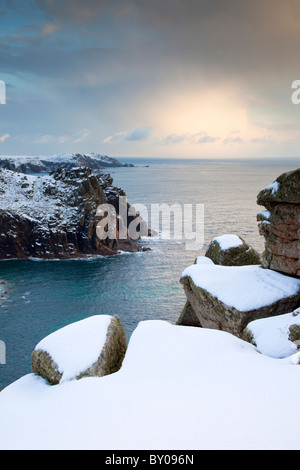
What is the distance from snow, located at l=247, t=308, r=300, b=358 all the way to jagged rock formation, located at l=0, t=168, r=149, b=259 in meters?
79.1

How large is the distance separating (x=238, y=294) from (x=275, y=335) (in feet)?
22.9

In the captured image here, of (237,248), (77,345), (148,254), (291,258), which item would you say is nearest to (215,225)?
(148,254)

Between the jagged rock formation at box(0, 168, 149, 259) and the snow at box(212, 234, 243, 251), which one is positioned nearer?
the snow at box(212, 234, 243, 251)

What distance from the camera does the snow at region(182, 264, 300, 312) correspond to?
2347 centimetres

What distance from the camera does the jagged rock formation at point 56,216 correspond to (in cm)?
9494

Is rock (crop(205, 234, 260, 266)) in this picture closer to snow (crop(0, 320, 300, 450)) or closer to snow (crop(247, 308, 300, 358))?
snow (crop(247, 308, 300, 358))

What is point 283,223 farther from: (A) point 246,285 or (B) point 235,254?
(B) point 235,254

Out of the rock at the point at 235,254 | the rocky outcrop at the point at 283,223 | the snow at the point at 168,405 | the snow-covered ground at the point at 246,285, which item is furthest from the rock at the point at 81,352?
the rock at the point at 235,254

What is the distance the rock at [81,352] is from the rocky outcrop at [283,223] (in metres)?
15.8

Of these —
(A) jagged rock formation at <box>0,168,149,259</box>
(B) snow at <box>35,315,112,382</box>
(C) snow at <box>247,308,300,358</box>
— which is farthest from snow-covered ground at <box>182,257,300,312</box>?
(A) jagged rock formation at <box>0,168,149,259</box>

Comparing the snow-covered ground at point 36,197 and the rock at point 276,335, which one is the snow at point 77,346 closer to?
the rock at point 276,335
